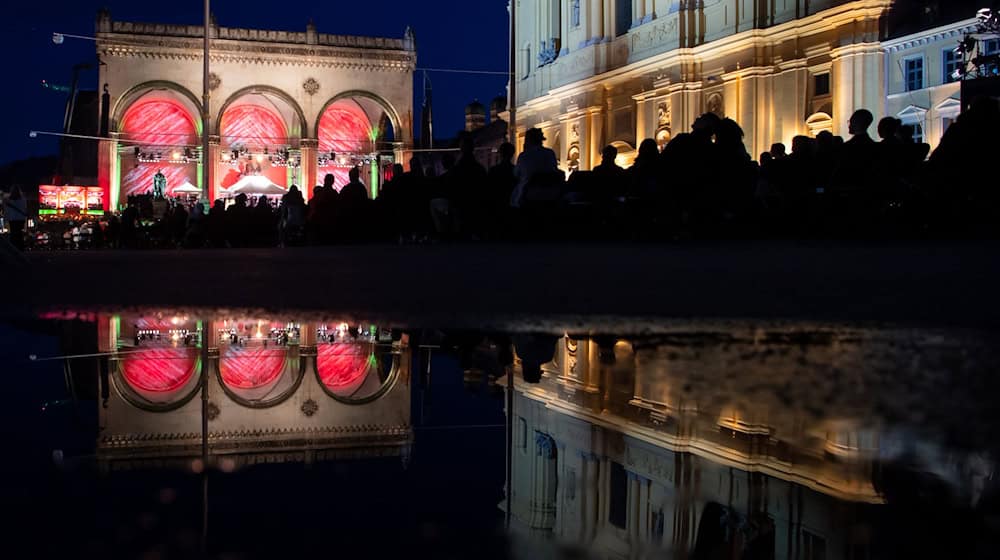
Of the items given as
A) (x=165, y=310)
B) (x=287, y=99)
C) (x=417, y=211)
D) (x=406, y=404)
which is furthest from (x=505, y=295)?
(x=287, y=99)

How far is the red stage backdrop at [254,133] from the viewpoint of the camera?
126 feet

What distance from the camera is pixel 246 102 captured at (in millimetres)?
39500

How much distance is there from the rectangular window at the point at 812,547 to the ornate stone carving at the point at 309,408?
30.8 inches

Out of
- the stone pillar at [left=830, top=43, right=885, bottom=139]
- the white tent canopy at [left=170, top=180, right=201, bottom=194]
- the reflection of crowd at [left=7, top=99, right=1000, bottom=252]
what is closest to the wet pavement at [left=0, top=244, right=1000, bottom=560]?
the reflection of crowd at [left=7, top=99, right=1000, bottom=252]

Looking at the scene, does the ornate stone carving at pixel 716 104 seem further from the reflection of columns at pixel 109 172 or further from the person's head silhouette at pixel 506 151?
the reflection of columns at pixel 109 172

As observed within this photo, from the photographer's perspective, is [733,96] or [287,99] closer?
[733,96]

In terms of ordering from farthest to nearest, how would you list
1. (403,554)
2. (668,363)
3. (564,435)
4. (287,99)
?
(287,99), (668,363), (564,435), (403,554)

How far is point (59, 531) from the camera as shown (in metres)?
0.80

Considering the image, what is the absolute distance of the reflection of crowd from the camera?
1066 centimetres

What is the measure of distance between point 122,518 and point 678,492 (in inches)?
19.9

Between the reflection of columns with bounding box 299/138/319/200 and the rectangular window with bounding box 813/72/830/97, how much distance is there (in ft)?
63.7

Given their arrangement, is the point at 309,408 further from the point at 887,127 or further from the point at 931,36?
the point at 931,36

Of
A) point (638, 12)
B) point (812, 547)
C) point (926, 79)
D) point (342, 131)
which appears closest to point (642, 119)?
point (638, 12)

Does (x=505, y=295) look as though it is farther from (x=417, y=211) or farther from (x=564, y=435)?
(x=417, y=211)
